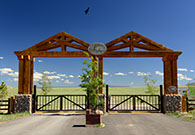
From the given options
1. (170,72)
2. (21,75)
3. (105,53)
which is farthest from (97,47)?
(21,75)

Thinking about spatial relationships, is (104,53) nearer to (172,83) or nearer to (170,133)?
(172,83)

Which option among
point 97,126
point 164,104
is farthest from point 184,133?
point 164,104

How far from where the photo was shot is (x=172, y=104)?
43.7ft

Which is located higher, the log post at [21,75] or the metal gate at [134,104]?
the log post at [21,75]

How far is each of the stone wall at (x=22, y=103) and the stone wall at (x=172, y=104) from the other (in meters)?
11.0

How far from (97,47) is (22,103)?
7520mm

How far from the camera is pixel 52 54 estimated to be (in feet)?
45.1

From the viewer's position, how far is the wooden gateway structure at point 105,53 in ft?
44.9

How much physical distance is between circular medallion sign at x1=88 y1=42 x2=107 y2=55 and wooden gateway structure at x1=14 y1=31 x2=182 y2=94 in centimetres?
44

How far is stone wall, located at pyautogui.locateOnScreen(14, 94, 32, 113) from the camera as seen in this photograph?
13320mm

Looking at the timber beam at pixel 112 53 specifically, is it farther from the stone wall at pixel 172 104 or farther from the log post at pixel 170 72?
the stone wall at pixel 172 104

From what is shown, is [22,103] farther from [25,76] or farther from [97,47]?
[97,47]

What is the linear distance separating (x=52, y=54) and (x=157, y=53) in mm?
8684

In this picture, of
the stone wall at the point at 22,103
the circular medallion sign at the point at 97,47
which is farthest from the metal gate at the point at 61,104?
the circular medallion sign at the point at 97,47
